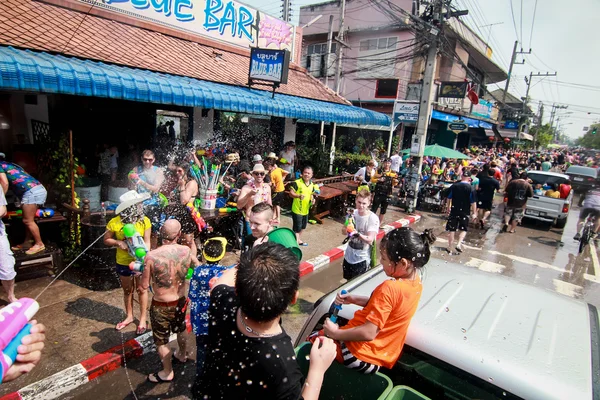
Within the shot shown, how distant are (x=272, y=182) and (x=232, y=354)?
6.32 meters

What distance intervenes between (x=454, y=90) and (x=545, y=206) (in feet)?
30.3

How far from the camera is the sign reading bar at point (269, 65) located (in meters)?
8.96

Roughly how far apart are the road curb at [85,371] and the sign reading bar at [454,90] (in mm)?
18489

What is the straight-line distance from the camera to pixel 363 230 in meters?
4.53

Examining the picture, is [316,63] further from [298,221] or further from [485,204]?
[298,221]

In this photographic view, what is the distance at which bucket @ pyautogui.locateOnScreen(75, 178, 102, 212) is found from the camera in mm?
6826

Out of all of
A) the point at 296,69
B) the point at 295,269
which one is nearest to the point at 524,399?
the point at 295,269

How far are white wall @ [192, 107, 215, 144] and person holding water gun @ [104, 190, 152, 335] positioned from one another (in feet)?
19.2

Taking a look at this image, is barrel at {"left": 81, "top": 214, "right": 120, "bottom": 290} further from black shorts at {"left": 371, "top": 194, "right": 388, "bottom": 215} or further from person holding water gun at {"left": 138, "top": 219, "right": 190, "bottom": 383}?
black shorts at {"left": 371, "top": 194, "right": 388, "bottom": 215}

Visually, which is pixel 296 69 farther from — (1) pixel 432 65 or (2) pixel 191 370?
(2) pixel 191 370

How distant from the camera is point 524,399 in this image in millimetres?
1710

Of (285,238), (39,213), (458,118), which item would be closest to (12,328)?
(285,238)

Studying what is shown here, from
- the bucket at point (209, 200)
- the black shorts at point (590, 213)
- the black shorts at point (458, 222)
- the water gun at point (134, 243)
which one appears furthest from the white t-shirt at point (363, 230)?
the black shorts at point (590, 213)

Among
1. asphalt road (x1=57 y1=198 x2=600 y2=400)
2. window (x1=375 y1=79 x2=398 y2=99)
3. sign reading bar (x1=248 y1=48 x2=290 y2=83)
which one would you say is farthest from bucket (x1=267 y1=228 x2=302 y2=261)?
window (x1=375 y1=79 x2=398 y2=99)
